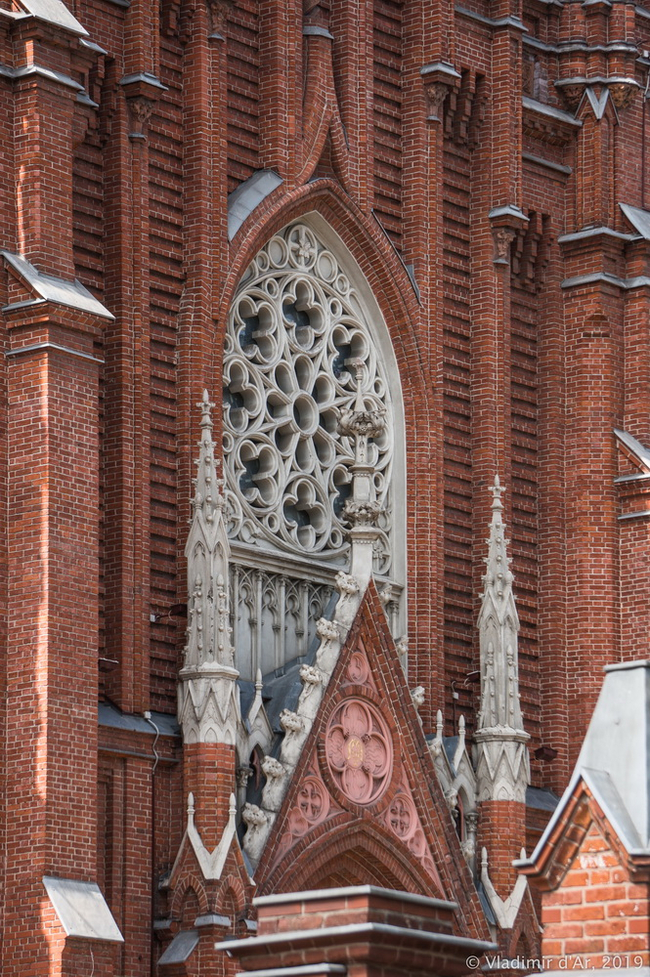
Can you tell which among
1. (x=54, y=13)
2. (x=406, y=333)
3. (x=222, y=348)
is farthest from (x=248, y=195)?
(x=54, y=13)

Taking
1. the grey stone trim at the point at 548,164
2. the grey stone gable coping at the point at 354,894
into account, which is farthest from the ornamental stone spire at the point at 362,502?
the grey stone gable coping at the point at 354,894

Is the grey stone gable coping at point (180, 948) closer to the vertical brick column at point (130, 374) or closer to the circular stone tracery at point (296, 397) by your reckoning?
the vertical brick column at point (130, 374)

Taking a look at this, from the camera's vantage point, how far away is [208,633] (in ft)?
92.3

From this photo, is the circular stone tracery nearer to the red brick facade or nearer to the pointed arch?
the pointed arch

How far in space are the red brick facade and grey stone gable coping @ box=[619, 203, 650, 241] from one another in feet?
0.23

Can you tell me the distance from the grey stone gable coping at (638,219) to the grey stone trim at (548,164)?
875mm

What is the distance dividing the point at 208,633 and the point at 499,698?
5122 mm

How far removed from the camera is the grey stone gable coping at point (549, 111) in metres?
35.4

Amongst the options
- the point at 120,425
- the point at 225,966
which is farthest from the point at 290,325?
the point at 225,966

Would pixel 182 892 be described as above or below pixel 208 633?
below

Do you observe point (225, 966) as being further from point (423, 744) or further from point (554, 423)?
point (554, 423)

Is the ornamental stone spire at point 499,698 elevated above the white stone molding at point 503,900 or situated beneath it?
elevated above

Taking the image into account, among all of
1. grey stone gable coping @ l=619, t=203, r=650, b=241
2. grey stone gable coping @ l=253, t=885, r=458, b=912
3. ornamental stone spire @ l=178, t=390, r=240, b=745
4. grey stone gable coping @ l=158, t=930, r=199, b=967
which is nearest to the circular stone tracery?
ornamental stone spire @ l=178, t=390, r=240, b=745

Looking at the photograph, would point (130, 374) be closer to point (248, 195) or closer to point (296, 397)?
point (296, 397)
